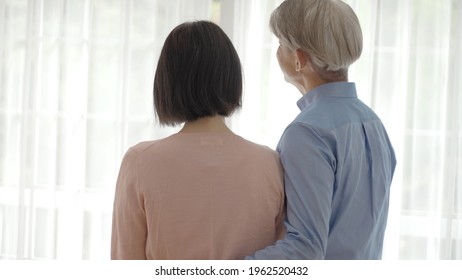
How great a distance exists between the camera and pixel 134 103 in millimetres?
2988

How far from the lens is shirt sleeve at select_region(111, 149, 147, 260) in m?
1.40

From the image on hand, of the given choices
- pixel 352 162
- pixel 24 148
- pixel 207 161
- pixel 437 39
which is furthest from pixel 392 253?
pixel 24 148

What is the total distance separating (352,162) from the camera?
144cm

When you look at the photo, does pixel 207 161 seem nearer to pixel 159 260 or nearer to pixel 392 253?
pixel 159 260

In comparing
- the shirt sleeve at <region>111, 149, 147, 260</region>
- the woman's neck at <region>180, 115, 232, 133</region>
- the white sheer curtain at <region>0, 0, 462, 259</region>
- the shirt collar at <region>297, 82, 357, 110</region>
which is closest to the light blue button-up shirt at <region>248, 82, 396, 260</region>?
the shirt collar at <region>297, 82, 357, 110</region>

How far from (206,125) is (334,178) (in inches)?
13.4

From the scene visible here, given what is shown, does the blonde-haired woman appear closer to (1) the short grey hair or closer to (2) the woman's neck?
(1) the short grey hair

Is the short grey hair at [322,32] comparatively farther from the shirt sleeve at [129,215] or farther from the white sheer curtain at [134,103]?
the white sheer curtain at [134,103]

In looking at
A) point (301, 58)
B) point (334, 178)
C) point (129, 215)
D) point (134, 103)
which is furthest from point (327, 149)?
point (134, 103)

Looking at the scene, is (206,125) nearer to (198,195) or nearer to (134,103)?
(198,195)

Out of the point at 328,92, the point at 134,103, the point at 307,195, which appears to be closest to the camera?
the point at 307,195

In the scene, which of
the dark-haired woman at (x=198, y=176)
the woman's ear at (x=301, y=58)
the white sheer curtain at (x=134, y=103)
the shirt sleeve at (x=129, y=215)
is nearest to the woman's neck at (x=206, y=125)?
the dark-haired woman at (x=198, y=176)

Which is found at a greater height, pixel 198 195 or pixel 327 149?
pixel 327 149

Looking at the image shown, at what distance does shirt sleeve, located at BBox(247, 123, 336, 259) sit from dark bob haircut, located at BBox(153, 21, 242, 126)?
199mm
